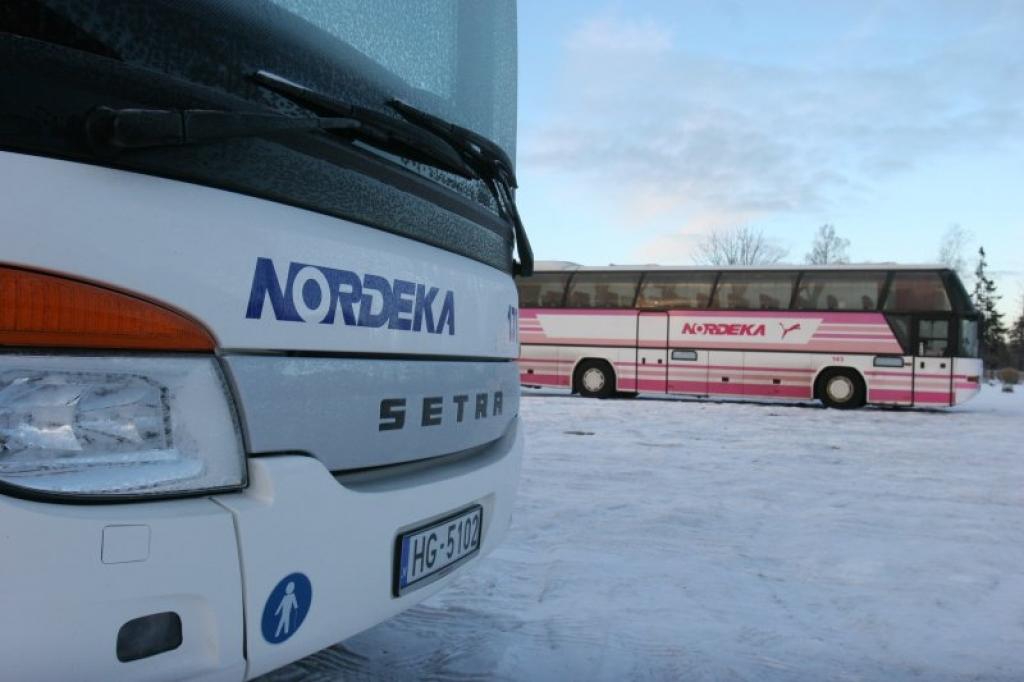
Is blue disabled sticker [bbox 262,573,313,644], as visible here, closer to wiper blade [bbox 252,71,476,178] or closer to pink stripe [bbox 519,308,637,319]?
wiper blade [bbox 252,71,476,178]

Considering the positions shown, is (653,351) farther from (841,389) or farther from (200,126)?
(200,126)

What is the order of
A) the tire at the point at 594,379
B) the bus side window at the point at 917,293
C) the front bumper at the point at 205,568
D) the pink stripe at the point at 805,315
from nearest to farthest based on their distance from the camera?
1. the front bumper at the point at 205,568
2. the bus side window at the point at 917,293
3. the pink stripe at the point at 805,315
4. the tire at the point at 594,379

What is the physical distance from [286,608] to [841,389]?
17.7m

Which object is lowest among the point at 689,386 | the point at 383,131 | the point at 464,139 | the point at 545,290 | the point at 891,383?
the point at 689,386

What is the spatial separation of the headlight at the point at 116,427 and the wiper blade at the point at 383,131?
0.65m

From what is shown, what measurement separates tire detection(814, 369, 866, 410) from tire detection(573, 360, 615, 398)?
4625 millimetres

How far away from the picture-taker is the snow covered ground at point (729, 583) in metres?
3.07

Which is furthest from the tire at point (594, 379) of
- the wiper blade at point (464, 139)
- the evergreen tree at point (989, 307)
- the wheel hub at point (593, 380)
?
the evergreen tree at point (989, 307)

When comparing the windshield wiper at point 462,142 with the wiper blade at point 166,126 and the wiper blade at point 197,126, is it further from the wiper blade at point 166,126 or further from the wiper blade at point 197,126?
the wiper blade at point 166,126

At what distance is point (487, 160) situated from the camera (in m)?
2.69

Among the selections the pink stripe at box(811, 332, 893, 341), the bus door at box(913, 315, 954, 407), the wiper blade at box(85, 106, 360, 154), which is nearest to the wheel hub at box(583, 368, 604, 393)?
the pink stripe at box(811, 332, 893, 341)

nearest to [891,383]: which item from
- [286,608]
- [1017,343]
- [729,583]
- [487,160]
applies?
[729,583]

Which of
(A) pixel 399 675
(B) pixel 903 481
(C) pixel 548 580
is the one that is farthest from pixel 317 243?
(B) pixel 903 481

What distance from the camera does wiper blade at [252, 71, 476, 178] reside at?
181 centimetres
